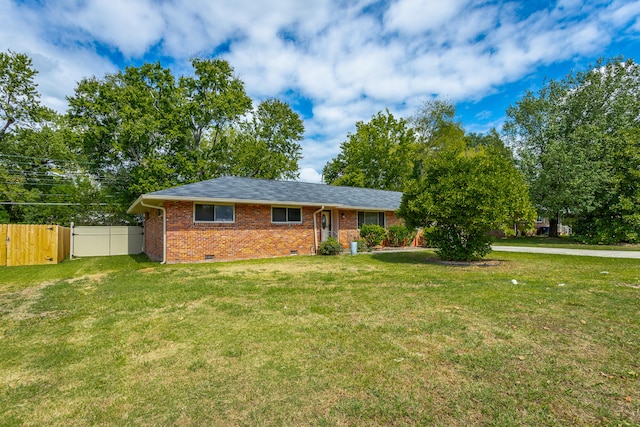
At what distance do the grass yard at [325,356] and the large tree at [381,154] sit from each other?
2879 cm

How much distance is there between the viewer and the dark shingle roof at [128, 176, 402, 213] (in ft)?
40.3

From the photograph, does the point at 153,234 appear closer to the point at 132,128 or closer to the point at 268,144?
the point at 132,128

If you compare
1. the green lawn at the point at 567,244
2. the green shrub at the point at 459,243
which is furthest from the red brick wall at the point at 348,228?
the green lawn at the point at 567,244

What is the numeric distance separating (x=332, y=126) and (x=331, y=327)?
31433 mm

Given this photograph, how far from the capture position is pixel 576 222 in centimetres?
2183

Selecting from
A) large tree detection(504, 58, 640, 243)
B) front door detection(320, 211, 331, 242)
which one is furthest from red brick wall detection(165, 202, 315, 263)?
large tree detection(504, 58, 640, 243)

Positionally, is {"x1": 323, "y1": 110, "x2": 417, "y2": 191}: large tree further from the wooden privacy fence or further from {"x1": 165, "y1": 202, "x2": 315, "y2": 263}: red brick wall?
the wooden privacy fence

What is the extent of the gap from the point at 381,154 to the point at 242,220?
24782mm

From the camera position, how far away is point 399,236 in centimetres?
1778

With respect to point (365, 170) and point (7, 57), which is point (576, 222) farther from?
point (7, 57)

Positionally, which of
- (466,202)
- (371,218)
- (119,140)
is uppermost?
(119,140)

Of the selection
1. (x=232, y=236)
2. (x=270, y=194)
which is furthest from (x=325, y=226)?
(x=232, y=236)

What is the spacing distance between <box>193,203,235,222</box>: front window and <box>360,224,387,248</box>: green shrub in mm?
7319

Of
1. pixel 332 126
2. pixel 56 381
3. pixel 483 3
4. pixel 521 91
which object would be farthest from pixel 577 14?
pixel 332 126
